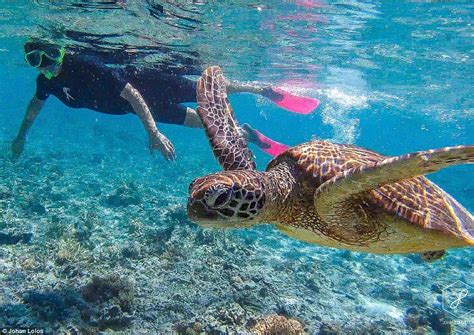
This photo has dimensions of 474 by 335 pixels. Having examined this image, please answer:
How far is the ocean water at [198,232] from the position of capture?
5.27m

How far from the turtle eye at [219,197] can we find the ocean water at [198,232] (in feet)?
10.3

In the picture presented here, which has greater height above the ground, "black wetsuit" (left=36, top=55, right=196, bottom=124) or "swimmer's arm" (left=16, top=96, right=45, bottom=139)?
"black wetsuit" (left=36, top=55, right=196, bottom=124)

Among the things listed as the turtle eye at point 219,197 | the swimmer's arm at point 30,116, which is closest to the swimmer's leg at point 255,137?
the swimmer's arm at point 30,116

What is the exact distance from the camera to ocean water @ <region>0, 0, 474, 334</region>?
5.27 meters

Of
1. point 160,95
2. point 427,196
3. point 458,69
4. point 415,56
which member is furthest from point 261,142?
point 458,69

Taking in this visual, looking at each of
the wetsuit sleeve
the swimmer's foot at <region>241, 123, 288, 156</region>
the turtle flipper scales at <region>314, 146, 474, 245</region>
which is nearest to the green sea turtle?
the turtle flipper scales at <region>314, 146, 474, 245</region>

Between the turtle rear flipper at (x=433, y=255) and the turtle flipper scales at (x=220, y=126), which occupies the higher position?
the turtle flipper scales at (x=220, y=126)

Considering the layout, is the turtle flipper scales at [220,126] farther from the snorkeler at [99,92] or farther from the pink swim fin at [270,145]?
the pink swim fin at [270,145]

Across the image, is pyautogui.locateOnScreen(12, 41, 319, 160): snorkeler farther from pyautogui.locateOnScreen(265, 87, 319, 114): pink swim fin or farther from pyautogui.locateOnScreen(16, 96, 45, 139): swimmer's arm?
pyautogui.locateOnScreen(265, 87, 319, 114): pink swim fin

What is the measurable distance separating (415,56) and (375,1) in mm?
6093

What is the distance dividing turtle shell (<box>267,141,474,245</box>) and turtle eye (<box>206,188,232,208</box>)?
1.13 meters

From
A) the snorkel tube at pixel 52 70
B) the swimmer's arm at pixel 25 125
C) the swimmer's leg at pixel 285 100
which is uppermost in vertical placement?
the swimmer's leg at pixel 285 100

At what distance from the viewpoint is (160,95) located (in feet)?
33.0

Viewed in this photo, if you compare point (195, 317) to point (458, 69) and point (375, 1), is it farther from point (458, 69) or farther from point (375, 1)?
point (458, 69)
